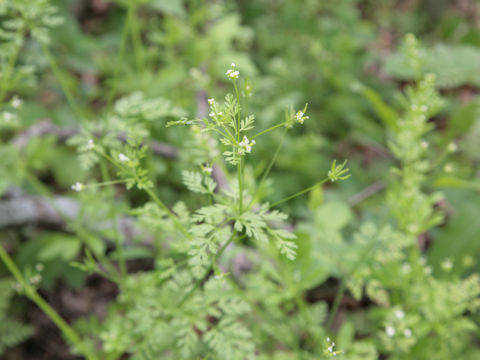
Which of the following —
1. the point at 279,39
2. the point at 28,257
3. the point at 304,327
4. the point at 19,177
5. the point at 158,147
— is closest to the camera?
the point at 304,327

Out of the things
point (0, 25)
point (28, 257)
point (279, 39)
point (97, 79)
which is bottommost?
point (28, 257)

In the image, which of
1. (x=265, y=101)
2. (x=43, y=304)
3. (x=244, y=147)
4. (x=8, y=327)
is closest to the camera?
(x=244, y=147)

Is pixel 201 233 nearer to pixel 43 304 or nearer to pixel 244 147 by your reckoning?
pixel 244 147

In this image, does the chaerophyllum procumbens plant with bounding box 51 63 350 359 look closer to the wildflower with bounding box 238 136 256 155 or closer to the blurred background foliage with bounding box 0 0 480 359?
the wildflower with bounding box 238 136 256 155

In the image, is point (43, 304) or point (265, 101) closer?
point (43, 304)

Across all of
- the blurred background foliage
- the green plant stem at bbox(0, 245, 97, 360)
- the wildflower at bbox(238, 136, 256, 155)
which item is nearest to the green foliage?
the blurred background foliage

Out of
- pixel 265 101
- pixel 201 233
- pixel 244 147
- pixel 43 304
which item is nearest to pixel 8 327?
pixel 43 304

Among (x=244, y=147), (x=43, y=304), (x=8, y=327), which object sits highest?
(x=244, y=147)

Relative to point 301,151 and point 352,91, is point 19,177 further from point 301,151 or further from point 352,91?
point 352,91

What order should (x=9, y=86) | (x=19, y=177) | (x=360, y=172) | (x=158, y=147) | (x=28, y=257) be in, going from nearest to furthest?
(x=9, y=86)
(x=19, y=177)
(x=28, y=257)
(x=158, y=147)
(x=360, y=172)

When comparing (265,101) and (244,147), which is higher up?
(244,147)

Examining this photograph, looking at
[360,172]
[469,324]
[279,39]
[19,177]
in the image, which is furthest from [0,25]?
[469,324]
